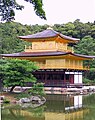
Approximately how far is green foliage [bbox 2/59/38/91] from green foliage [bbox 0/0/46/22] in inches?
691

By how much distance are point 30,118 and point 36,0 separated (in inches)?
361

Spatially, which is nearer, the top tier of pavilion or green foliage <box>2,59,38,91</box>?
green foliage <box>2,59,38,91</box>

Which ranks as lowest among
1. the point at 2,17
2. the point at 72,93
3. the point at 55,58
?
the point at 72,93

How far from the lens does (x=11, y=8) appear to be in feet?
23.6

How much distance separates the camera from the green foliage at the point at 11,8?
22.6 ft

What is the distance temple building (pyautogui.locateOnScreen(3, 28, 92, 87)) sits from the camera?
1315 inches

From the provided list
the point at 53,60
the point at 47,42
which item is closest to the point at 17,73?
the point at 53,60

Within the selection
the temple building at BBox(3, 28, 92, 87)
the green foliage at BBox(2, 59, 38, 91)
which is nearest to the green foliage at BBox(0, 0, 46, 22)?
the green foliage at BBox(2, 59, 38, 91)

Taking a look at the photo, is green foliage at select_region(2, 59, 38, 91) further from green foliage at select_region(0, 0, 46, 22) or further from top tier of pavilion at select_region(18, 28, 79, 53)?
green foliage at select_region(0, 0, 46, 22)

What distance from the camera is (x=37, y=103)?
69.1 feet

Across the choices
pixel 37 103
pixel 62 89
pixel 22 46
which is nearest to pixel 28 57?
pixel 62 89

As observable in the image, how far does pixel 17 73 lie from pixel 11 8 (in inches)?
698

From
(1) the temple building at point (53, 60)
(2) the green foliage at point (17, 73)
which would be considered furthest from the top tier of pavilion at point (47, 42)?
(2) the green foliage at point (17, 73)

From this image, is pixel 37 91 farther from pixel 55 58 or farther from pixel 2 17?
pixel 2 17
